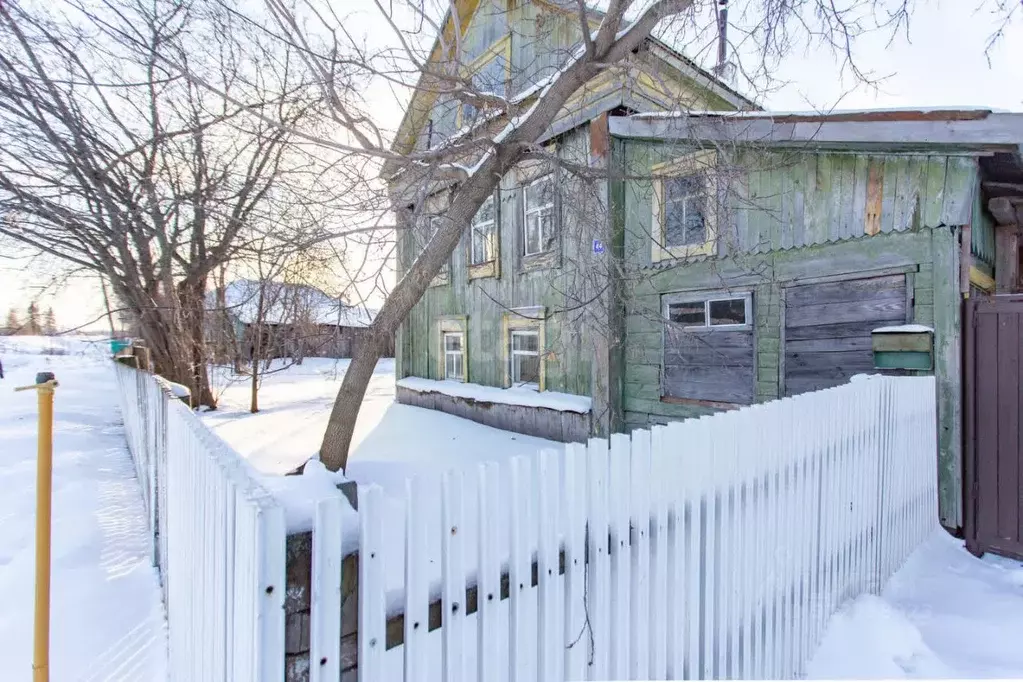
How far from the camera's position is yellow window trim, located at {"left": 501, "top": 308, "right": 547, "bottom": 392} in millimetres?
9109

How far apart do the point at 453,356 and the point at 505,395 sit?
2.62 m

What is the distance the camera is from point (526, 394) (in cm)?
928

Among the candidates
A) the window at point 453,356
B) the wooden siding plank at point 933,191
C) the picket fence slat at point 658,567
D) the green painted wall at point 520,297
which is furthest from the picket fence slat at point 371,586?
the window at point 453,356

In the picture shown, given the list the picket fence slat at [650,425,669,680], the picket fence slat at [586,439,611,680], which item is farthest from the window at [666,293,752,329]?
the picket fence slat at [586,439,611,680]

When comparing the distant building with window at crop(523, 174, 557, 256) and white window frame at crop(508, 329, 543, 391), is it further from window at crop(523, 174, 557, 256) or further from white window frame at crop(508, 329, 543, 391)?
window at crop(523, 174, 557, 256)

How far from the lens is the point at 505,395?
31.2 feet

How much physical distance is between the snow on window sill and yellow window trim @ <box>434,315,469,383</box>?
0.98 ft

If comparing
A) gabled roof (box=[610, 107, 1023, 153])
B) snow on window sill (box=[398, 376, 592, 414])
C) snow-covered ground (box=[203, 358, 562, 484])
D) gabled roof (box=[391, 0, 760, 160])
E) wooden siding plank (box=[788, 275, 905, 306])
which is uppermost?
gabled roof (box=[391, 0, 760, 160])

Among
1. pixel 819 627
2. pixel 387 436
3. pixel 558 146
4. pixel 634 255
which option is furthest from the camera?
pixel 387 436

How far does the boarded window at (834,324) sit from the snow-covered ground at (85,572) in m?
6.55

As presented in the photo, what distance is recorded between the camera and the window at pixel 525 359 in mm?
9461

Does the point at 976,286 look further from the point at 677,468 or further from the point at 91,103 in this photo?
the point at 91,103

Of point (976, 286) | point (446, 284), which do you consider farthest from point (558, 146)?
point (976, 286)

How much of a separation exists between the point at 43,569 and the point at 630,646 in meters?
2.79
